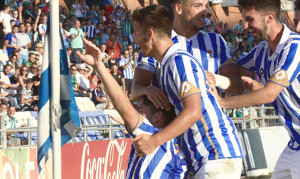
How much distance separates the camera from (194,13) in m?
4.81

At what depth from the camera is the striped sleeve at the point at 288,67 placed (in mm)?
4441

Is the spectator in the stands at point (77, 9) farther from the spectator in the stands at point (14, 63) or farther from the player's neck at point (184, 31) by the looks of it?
the player's neck at point (184, 31)

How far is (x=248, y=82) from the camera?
4.43 meters

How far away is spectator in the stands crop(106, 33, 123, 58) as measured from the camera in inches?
690

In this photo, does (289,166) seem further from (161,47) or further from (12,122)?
(12,122)

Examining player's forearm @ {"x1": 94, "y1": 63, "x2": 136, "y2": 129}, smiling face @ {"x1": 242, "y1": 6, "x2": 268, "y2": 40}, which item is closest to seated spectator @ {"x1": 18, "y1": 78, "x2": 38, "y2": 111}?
smiling face @ {"x1": 242, "y1": 6, "x2": 268, "y2": 40}

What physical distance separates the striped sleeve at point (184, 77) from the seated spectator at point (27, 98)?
28.3 feet

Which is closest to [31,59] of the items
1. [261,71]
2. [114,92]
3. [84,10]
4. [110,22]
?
[84,10]

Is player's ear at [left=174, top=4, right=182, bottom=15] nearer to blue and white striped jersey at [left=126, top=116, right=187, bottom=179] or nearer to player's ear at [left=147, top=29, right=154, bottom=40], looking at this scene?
player's ear at [left=147, top=29, right=154, bottom=40]

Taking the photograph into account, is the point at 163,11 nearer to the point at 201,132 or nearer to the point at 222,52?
the point at 201,132

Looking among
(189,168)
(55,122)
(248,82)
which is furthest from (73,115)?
(248,82)

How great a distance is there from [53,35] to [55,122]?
0.57m

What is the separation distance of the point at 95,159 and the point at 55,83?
636 centimetres

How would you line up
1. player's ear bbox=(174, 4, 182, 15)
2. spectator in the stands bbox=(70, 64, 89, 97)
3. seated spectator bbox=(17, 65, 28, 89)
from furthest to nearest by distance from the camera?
spectator in the stands bbox=(70, 64, 89, 97) < seated spectator bbox=(17, 65, 28, 89) < player's ear bbox=(174, 4, 182, 15)
